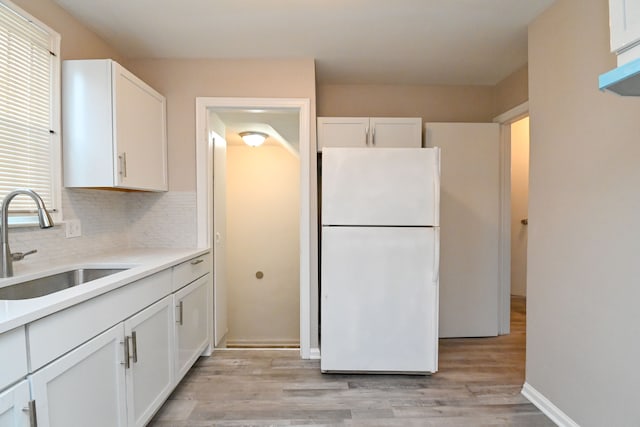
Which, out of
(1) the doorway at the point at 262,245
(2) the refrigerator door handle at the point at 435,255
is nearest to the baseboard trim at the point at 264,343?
(1) the doorway at the point at 262,245

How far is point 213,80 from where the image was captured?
8.31ft

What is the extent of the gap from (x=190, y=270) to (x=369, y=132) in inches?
71.6

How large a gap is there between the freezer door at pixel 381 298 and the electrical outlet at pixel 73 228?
5.14ft

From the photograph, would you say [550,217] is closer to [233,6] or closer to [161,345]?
[233,6]

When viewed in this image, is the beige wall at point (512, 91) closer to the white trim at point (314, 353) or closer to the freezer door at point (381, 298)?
the freezer door at point (381, 298)

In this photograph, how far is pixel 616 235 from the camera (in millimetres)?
1438

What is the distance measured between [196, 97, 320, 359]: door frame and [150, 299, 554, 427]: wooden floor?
1.22ft

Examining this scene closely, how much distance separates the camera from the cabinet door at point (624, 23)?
804 millimetres

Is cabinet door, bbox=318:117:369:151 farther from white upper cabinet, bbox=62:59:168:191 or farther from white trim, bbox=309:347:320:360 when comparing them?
white trim, bbox=309:347:320:360

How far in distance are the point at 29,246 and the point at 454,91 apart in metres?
3.50

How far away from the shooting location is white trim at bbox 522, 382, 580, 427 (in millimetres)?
1696

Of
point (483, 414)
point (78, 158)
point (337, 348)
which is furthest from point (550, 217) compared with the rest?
point (78, 158)

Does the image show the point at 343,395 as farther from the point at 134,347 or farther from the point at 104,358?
the point at 104,358

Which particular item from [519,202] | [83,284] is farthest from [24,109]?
[519,202]
